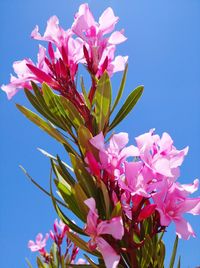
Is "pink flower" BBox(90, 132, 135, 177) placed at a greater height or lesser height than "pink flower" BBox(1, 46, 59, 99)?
lesser

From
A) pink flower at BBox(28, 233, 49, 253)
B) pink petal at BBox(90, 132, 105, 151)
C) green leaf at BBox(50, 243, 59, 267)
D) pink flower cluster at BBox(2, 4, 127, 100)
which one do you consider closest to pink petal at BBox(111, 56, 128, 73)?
pink flower cluster at BBox(2, 4, 127, 100)

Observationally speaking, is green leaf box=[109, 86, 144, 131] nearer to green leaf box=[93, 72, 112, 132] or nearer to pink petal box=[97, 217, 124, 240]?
green leaf box=[93, 72, 112, 132]

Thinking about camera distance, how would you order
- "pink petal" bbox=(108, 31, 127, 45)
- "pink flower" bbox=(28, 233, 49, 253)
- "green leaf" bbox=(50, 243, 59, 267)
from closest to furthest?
"pink petal" bbox=(108, 31, 127, 45) < "green leaf" bbox=(50, 243, 59, 267) < "pink flower" bbox=(28, 233, 49, 253)


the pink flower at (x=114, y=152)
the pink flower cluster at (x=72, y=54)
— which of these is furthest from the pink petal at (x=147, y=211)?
the pink flower cluster at (x=72, y=54)

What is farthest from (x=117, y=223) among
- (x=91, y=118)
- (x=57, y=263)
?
(x=57, y=263)

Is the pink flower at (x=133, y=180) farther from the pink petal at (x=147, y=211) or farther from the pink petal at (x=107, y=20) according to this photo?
the pink petal at (x=107, y=20)
